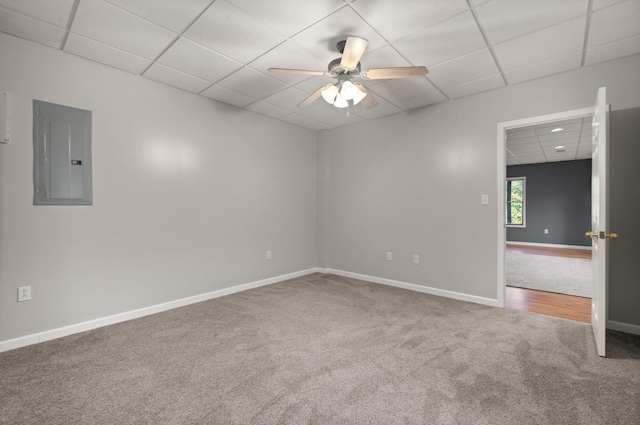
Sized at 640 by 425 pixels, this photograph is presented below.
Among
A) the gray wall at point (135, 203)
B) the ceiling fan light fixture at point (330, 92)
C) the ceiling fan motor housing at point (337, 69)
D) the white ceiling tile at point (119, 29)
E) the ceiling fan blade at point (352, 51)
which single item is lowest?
the gray wall at point (135, 203)

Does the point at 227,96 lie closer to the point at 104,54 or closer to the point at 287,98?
the point at 287,98

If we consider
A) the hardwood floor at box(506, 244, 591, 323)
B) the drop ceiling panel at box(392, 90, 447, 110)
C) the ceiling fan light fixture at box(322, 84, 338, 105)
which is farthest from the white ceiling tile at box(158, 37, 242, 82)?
the hardwood floor at box(506, 244, 591, 323)

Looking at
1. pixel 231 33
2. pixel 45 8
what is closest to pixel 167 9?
pixel 231 33

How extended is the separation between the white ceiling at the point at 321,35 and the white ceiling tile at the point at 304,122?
1165mm

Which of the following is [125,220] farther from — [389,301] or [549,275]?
[549,275]

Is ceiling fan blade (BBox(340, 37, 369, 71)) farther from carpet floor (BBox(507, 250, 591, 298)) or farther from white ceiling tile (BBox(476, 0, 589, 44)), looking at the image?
carpet floor (BBox(507, 250, 591, 298))

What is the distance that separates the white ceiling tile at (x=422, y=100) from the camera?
3611 millimetres

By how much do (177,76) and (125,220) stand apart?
158 cm

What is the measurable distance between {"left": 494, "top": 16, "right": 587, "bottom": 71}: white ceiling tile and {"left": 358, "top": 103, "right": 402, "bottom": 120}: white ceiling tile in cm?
141

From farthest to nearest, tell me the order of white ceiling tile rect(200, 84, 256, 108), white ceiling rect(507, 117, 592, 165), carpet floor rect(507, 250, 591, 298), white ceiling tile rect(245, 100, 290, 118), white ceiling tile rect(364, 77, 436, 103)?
white ceiling rect(507, 117, 592, 165) → carpet floor rect(507, 250, 591, 298) → white ceiling tile rect(245, 100, 290, 118) → white ceiling tile rect(200, 84, 256, 108) → white ceiling tile rect(364, 77, 436, 103)

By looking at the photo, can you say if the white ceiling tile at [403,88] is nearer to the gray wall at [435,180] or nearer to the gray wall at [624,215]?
the gray wall at [435,180]

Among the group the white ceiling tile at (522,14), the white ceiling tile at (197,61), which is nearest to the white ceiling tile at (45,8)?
the white ceiling tile at (197,61)

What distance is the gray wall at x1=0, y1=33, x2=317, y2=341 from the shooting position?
2.46 meters

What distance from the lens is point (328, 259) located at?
518 centimetres
